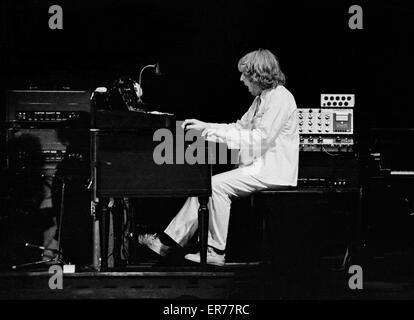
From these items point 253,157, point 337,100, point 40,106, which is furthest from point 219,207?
point 40,106

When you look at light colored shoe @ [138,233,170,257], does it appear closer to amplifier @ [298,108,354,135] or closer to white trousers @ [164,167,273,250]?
white trousers @ [164,167,273,250]

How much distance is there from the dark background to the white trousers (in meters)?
1.60

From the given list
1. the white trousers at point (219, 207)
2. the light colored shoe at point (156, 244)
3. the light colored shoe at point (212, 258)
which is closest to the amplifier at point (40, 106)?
the light colored shoe at point (156, 244)

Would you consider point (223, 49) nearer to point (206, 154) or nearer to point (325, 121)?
point (325, 121)

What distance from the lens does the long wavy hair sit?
4.72 m

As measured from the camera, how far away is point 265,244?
4.68 m

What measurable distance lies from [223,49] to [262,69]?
150 centimetres

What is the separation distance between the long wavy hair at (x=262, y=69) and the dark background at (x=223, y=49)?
4.69 ft

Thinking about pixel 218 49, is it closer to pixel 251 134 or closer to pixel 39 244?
pixel 251 134

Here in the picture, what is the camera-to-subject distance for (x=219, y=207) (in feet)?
15.1

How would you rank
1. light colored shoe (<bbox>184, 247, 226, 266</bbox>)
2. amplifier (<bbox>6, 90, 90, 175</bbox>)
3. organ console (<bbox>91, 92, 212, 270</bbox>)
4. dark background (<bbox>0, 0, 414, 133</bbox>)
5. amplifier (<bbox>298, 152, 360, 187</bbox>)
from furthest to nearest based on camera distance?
dark background (<bbox>0, 0, 414, 133</bbox>) → amplifier (<bbox>298, 152, 360, 187</bbox>) → amplifier (<bbox>6, 90, 90, 175</bbox>) → light colored shoe (<bbox>184, 247, 226, 266</bbox>) → organ console (<bbox>91, 92, 212, 270</bbox>)

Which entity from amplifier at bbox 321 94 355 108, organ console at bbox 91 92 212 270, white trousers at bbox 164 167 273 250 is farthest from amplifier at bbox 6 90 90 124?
amplifier at bbox 321 94 355 108

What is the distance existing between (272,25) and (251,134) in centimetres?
190
